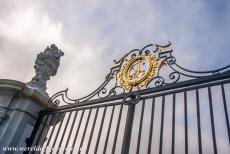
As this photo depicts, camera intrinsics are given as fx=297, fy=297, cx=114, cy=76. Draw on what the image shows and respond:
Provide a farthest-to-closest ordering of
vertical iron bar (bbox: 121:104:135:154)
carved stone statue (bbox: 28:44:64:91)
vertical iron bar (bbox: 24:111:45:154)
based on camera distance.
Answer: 1. carved stone statue (bbox: 28:44:64:91)
2. vertical iron bar (bbox: 24:111:45:154)
3. vertical iron bar (bbox: 121:104:135:154)

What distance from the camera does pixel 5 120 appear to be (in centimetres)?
578

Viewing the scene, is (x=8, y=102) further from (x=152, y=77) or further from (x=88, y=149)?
(x=152, y=77)

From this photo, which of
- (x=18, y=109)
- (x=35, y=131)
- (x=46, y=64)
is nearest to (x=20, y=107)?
(x=18, y=109)

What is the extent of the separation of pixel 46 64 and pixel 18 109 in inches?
52.1

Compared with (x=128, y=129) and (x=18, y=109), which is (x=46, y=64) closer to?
(x=18, y=109)

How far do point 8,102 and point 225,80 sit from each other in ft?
13.5

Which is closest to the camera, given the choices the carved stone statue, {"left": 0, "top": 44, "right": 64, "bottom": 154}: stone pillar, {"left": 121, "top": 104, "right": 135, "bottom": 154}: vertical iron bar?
{"left": 121, "top": 104, "right": 135, "bottom": 154}: vertical iron bar

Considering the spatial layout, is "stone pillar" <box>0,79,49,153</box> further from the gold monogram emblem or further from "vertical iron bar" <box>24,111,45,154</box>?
the gold monogram emblem

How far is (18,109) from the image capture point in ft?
19.3

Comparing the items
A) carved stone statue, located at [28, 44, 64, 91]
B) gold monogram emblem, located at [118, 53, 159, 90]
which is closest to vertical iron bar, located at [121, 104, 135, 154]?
gold monogram emblem, located at [118, 53, 159, 90]

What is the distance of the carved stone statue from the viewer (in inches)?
257

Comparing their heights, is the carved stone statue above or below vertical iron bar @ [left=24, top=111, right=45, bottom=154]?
above

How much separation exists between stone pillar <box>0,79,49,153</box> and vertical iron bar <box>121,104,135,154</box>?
211 centimetres

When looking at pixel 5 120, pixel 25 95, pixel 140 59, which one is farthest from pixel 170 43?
pixel 5 120
